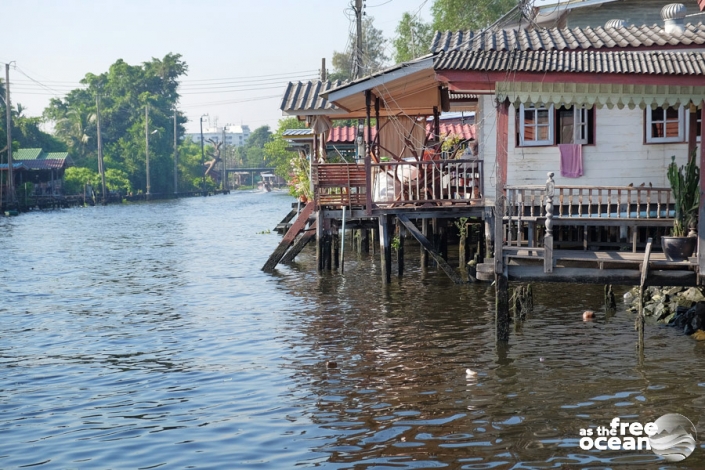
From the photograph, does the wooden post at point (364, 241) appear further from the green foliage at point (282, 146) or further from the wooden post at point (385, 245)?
the green foliage at point (282, 146)

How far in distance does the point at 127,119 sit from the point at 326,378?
92.4m

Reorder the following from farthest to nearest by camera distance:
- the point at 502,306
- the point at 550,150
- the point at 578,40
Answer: the point at 550,150
the point at 578,40
the point at 502,306

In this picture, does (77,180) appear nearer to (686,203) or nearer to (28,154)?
(28,154)

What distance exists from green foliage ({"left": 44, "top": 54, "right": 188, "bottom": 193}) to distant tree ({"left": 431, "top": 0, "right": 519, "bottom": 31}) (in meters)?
46.1

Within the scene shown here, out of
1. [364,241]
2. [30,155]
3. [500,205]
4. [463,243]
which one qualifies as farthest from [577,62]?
[30,155]

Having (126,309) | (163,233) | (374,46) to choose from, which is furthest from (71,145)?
(126,309)

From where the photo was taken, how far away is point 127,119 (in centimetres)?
9838

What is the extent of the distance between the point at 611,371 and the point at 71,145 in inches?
3350

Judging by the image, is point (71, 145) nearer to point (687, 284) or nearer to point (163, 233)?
point (163, 233)

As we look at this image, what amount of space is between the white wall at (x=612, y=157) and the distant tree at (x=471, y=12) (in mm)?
32684

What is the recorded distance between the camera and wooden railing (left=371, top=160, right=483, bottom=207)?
1723cm

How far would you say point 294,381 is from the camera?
1072cm

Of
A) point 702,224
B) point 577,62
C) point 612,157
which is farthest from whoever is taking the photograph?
point 612,157

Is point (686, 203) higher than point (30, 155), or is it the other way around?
point (30, 155)
